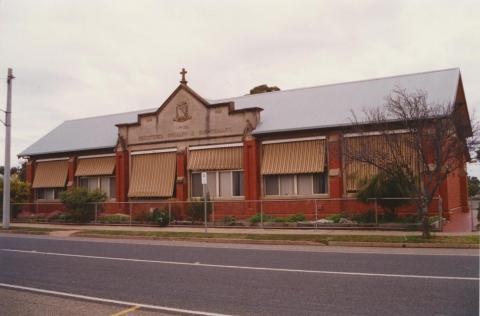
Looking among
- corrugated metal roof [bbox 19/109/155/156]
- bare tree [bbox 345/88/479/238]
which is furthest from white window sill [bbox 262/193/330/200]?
corrugated metal roof [bbox 19/109/155/156]

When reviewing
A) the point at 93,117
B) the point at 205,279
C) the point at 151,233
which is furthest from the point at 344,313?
the point at 93,117

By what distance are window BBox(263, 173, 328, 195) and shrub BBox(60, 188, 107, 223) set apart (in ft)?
33.4

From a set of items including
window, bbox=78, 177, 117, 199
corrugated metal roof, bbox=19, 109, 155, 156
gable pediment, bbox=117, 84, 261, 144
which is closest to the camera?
gable pediment, bbox=117, 84, 261, 144

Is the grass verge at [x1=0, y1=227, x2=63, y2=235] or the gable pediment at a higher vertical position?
the gable pediment

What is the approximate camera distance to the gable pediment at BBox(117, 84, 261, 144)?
27.5 metres

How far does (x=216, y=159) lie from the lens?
2805 cm

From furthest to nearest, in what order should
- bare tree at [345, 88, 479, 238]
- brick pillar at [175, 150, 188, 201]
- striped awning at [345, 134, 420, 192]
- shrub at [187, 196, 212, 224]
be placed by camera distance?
brick pillar at [175, 150, 188, 201]
shrub at [187, 196, 212, 224]
striped awning at [345, 134, 420, 192]
bare tree at [345, 88, 479, 238]

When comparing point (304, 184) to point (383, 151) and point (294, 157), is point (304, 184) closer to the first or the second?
point (294, 157)

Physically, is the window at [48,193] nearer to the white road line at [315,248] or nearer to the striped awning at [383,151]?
the white road line at [315,248]

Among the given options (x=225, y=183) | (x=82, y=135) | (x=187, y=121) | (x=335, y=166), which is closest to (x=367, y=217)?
(x=335, y=166)

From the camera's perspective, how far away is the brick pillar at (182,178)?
28.8 m

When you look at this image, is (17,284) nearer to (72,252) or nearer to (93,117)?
(72,252)

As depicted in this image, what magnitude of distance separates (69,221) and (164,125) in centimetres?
810

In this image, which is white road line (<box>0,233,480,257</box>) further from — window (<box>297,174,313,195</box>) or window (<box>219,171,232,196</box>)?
window (<box>297,174,313,195</box>)
